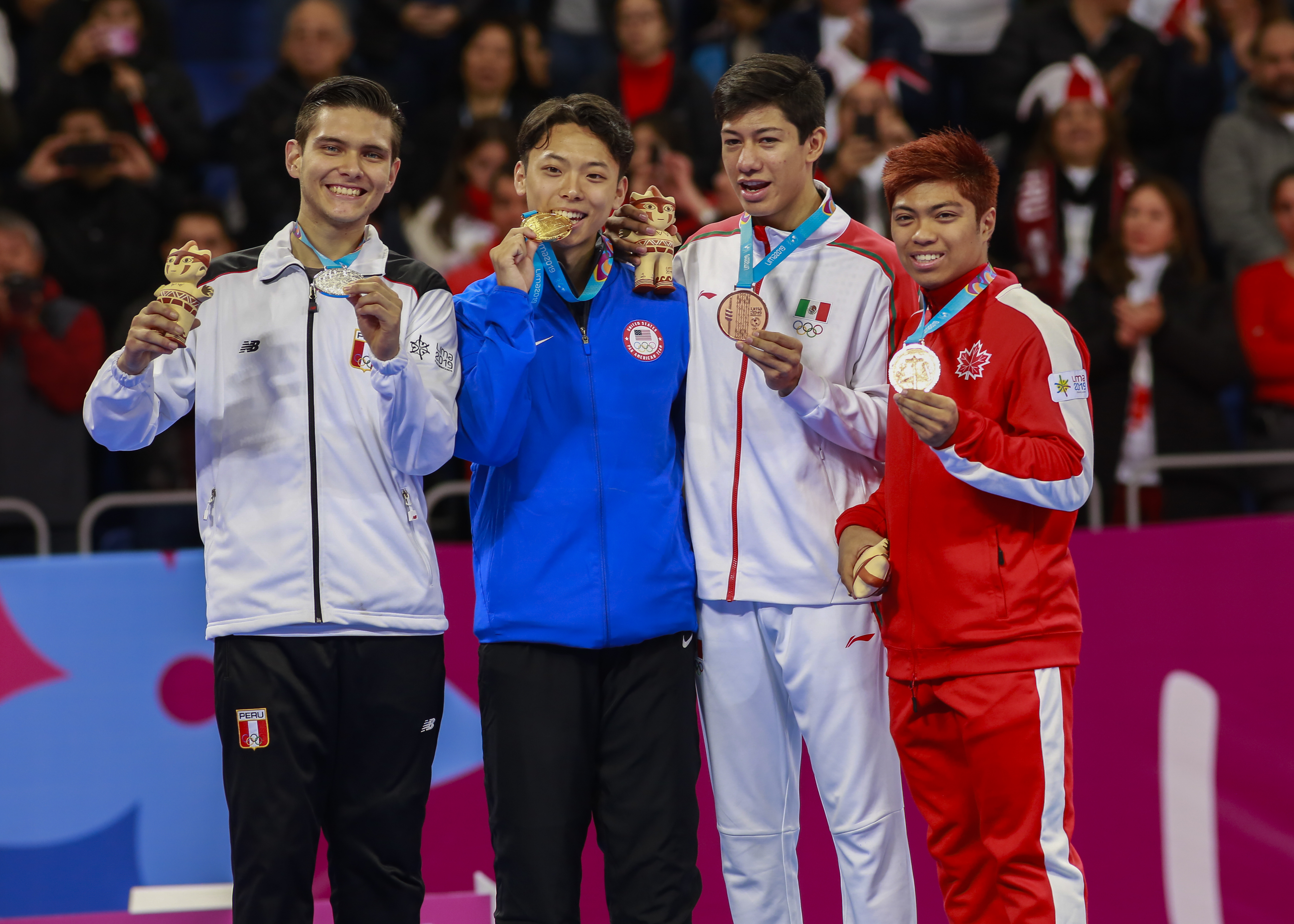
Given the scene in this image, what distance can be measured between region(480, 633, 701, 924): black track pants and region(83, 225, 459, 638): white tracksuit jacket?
0.32m

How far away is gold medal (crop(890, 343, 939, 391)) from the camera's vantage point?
352 cm

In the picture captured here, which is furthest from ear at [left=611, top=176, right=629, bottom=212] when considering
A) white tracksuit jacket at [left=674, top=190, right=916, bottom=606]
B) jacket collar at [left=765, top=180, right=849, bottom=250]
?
jacket collar at [left=765, top=180, right=849, bottom=250]

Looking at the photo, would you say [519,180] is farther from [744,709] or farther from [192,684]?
[192,684]

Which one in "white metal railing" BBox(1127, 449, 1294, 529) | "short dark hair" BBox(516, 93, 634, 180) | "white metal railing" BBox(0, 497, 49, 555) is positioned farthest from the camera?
"white metal railing" BBox(1127, 449, 1294, 529)

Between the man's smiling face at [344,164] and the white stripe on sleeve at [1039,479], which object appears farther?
the man's smiling face at [344,164]

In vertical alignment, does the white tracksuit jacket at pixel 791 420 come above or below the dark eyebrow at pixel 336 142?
below

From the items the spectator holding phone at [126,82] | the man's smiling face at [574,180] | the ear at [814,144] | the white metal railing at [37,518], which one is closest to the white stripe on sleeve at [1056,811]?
the ear at [814,144]

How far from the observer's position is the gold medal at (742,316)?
373 cm

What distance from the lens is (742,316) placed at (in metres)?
3.75

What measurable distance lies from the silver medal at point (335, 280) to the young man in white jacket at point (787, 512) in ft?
3.09

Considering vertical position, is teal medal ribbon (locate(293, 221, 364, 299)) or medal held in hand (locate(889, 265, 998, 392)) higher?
teal medal ribbon (locate(293, 221, 364, 299))

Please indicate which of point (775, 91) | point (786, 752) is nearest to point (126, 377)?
point (775, 91)

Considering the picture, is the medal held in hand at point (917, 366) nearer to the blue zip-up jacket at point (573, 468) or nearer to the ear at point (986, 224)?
the ear at point (986, 224)

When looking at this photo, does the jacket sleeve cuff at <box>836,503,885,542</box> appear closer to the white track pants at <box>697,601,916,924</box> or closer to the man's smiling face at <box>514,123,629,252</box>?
the white track pants at <box>697,601,916,924</box>
